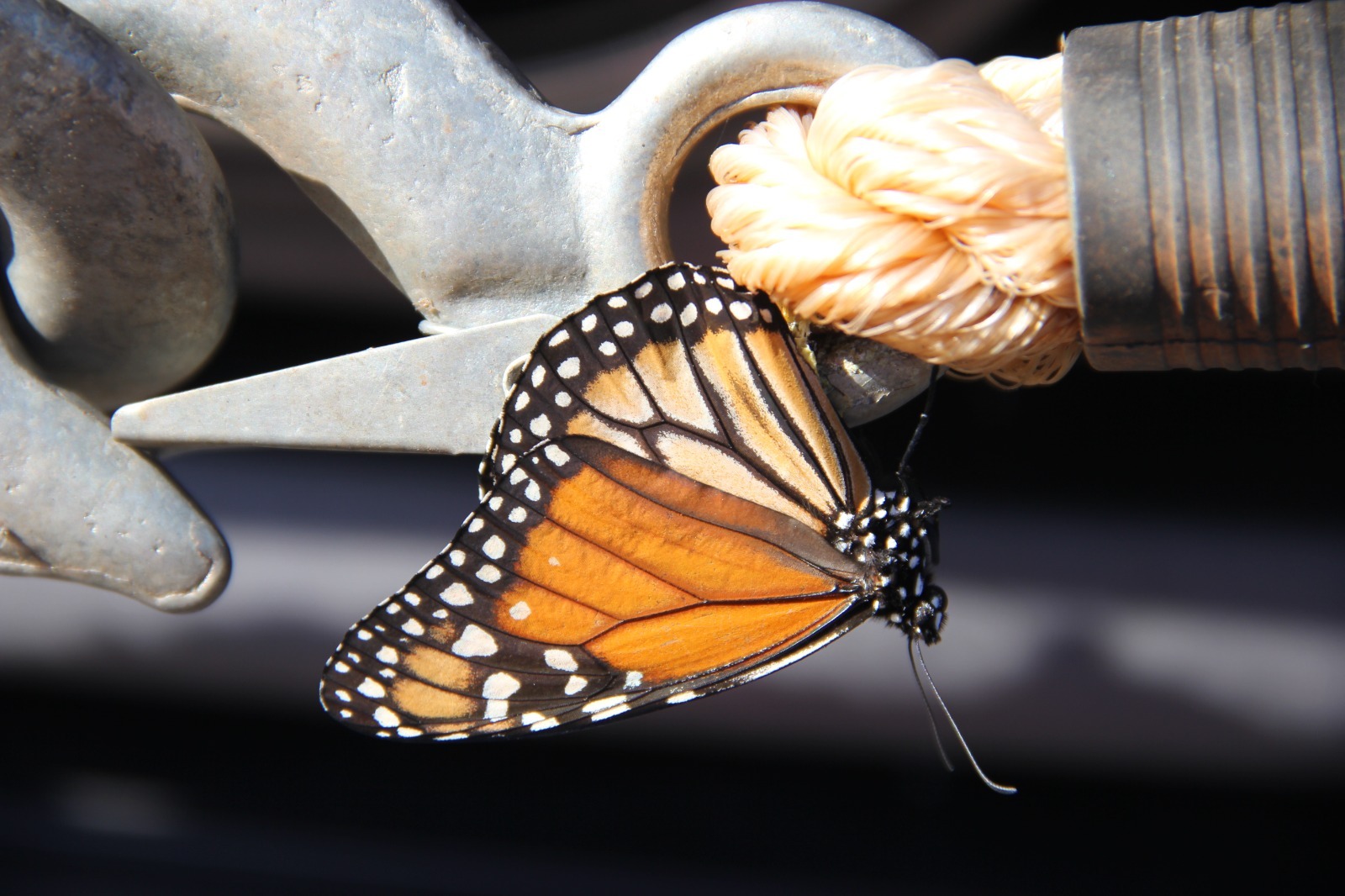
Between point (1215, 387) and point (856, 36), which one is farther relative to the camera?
point (1215, 387)

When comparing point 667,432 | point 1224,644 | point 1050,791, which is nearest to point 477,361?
point 667,432

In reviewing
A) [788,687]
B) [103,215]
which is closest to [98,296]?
[103,215]

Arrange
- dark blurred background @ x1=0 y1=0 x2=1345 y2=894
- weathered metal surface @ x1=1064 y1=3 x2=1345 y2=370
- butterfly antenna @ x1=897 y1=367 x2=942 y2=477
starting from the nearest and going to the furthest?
weathered metal surface @ x1=1064 y1=3 x2=1345 y2=370
butterfly antenna @ x1=897 y1=367 x2=942 y2=477
dark blurred background @ x1=0 y1=0 x2=1345 y2=894

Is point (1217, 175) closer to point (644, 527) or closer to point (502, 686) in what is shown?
point (644, 527)

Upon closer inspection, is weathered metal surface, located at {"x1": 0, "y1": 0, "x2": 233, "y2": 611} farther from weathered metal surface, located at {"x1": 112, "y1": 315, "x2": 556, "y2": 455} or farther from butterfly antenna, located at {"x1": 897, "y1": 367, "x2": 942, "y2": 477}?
butterfly antenna, located at {"x1": 897, "y1": 367, "x2": 942, "y2": 477}

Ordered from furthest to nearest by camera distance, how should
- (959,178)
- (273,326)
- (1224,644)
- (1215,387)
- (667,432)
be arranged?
(273,326), (1215,387), (1224,644), (667,432), (959,178)

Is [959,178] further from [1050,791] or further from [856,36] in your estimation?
[1050,791]

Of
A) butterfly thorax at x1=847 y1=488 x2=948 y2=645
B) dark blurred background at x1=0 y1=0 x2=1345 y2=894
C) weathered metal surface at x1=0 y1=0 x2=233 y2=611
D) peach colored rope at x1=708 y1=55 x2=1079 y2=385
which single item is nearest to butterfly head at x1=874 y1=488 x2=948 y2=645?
butterfly thorax at x1=847 y1=488 x2=948 y2=645
